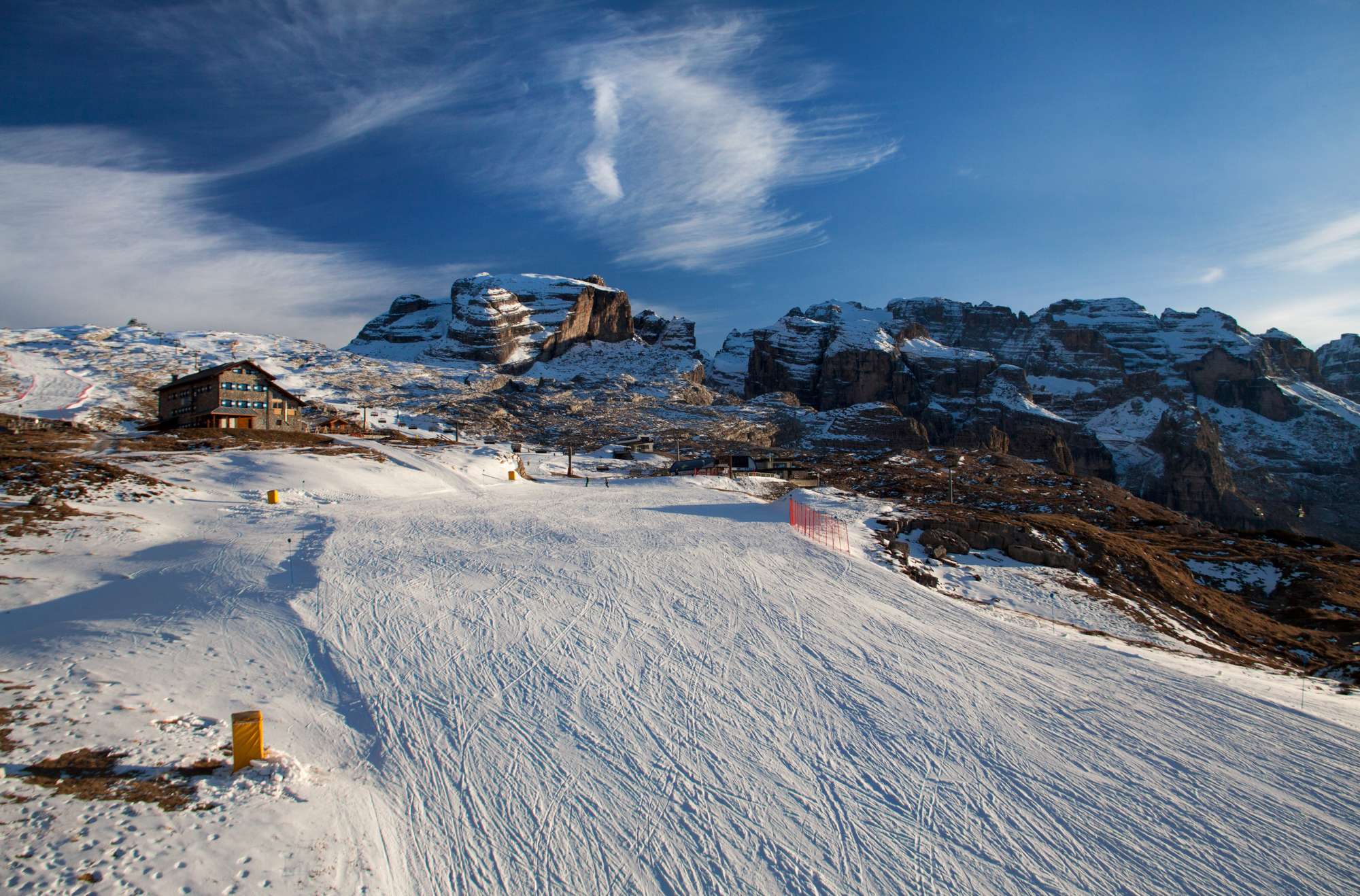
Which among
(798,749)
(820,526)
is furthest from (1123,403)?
(798,749)

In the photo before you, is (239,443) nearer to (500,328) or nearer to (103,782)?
(103,782)

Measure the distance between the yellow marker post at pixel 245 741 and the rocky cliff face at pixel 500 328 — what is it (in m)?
164

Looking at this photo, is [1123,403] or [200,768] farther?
[1123,403]

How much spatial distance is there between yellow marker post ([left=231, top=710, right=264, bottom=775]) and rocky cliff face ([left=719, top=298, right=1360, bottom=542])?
123419 mm

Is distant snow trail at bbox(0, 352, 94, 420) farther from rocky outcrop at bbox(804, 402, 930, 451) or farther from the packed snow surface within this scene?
rocky outcrop at bbox(804, 402, 930, 451)

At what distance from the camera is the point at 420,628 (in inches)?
484

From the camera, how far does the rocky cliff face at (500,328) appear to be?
17112 cm

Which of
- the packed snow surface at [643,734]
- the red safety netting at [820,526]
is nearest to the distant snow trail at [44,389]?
the packed snow surface at [643,734]

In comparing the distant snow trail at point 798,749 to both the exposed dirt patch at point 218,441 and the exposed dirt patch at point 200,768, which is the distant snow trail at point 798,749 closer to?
the exposed dirt patch at point 200,768

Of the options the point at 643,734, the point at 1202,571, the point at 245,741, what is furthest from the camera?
the point at 1202,571

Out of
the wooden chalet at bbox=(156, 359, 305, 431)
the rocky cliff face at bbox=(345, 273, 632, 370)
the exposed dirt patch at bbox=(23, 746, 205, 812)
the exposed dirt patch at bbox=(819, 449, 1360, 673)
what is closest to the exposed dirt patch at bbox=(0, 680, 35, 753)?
the exposed dirt patch at bbox=(23, 746, 205, 812)

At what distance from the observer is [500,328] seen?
6900 inches

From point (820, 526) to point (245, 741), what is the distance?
19.8 metres

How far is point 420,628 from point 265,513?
555 inches
